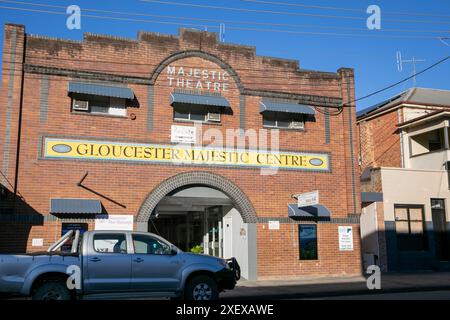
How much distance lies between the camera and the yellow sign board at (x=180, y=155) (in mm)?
16688

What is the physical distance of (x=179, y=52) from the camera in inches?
727

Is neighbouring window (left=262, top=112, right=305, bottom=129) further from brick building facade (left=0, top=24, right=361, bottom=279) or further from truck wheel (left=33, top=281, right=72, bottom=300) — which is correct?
truck wheel (left=33, top=281, right=72, bottom=300)

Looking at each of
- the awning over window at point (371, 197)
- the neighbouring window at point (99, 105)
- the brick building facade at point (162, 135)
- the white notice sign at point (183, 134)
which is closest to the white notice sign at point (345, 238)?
the brick building facade at point (162, 135)

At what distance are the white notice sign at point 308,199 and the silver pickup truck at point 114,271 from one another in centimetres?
640

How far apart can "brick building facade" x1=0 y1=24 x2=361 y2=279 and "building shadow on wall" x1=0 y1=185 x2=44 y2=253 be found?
0.03m

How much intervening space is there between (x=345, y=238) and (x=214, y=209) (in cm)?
517

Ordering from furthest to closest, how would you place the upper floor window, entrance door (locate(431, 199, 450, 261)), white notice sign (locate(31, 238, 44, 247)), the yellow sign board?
the upper floor window < entrance door (locate(431, 199, 450, 261)) < the yellow sign board < white notice sign (locate(31, 238, 44, 247))

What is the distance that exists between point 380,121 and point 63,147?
17.8 m

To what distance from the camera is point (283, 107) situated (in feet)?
63.2

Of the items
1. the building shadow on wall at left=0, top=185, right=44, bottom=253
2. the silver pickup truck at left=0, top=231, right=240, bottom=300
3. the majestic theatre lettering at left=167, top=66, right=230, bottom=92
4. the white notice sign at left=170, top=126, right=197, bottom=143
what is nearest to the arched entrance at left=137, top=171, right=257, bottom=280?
the white notice sign at left=170, top=126, right=197, bottom=143

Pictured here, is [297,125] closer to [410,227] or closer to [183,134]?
[183,134]

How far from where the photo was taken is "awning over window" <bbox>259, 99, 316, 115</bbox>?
19.0 metres

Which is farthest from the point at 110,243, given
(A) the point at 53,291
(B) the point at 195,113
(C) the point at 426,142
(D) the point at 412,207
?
(C) the point at 426,142
